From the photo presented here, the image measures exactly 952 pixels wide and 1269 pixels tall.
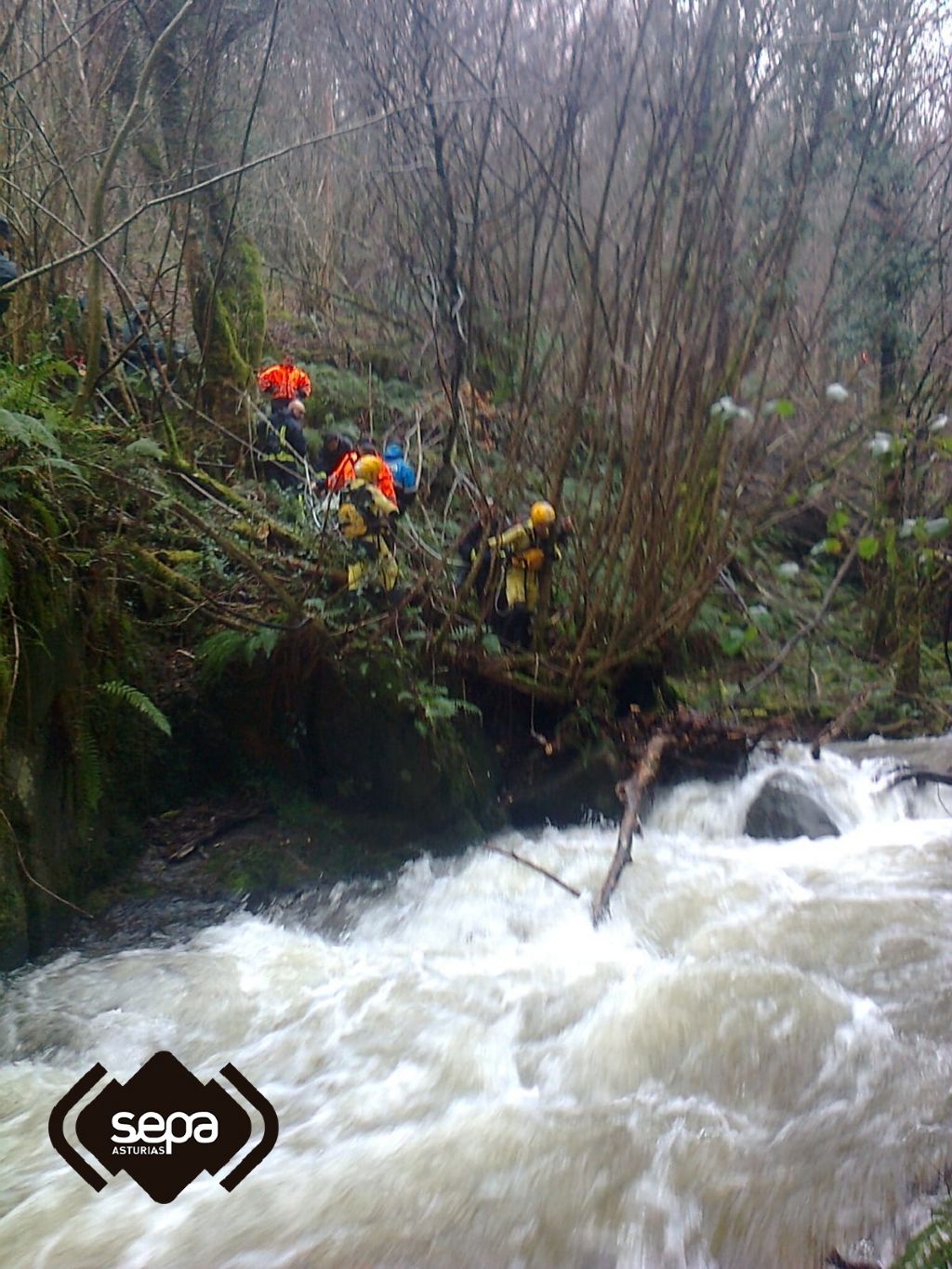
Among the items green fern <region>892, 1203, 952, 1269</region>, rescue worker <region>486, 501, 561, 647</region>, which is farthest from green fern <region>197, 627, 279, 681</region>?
green fern <region>892, 1203, 952, 1269</region>

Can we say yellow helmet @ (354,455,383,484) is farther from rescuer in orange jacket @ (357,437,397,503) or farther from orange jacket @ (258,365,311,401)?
orange jacket @ (258,365,311,401)

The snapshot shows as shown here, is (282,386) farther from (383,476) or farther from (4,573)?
(4,573)

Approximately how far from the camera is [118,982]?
4520mm

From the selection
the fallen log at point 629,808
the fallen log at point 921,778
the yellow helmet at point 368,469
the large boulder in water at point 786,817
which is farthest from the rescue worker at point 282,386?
the fallen log at point 921,778

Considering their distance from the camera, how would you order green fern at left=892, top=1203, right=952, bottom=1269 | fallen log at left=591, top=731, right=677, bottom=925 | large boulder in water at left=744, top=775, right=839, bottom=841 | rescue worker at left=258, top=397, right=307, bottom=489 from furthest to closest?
rescue worker at left=258, top=397, right=307, bottom=489
large boulder in water at left=744, top=775, right=839, bottom=841
fallen log at left=591, top=731, right=677, bottom=925
green fern at left=892, top=1203, right=952, bottom=1269

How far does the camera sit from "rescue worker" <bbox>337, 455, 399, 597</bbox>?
19.9 ft

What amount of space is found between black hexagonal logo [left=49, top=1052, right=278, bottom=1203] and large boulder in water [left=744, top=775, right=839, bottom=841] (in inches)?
169

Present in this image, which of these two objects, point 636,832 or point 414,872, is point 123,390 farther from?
point 636,832

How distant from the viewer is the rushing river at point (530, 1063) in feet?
10.1

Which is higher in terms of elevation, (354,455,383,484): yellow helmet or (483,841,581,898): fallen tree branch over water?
(354,455,383,484): yellow helmet

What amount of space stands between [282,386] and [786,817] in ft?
17.4

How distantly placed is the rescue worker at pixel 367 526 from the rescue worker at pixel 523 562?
2.72ft

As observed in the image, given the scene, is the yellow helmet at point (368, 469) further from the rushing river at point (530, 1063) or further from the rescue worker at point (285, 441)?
the rushing river at point (530, 1063)

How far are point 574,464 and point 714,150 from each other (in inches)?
85.3
